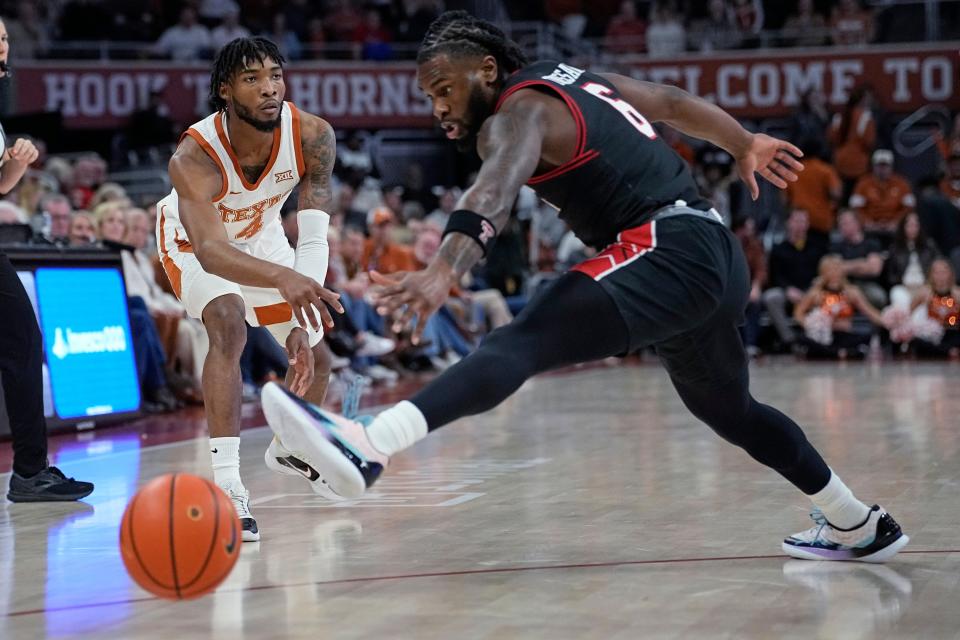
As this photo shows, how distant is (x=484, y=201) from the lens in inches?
140

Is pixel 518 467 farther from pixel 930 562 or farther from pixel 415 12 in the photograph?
pixel 415 12

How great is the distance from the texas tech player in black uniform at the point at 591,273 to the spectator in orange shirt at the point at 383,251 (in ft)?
30.0

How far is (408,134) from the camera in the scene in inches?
821

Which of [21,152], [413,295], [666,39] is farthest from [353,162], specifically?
[413,295]

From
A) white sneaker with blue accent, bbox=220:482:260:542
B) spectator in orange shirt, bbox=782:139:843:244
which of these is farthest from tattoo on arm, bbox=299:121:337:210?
spectator in orange shirt, bbox=782:139:843:244

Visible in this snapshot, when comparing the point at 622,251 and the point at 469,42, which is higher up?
the point at 469,42

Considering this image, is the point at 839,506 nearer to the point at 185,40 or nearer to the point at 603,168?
the point at 603,168

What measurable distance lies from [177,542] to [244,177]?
2.07m

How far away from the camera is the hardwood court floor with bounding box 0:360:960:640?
145 inches

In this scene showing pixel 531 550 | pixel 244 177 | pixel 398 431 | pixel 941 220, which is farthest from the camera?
pixel 941 220

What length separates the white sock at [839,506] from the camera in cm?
439

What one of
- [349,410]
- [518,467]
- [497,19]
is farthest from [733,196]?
[349,410]

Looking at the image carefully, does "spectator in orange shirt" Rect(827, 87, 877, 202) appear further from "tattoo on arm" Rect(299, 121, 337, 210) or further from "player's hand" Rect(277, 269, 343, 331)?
"player's hand" Rect(277, 269, 343, 331)

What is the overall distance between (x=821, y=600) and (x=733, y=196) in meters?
14.1
